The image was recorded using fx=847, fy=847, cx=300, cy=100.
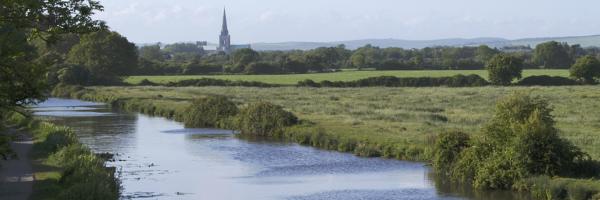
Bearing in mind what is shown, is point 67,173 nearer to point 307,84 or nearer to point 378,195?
point 378,195

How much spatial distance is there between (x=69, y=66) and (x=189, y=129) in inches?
2273

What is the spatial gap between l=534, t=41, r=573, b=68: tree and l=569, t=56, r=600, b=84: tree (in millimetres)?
43861

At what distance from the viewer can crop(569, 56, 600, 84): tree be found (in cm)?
Answer: 10350

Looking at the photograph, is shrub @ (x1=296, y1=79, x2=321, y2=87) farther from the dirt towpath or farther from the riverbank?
the dirt towpath

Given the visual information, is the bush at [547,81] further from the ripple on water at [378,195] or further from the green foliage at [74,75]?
the ripple on water at [378,195]

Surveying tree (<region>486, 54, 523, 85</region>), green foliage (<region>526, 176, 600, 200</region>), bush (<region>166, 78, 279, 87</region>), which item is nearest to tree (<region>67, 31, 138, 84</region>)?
bush (<region>166, 78, 279, 87</region>)

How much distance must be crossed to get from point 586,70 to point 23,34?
307ft

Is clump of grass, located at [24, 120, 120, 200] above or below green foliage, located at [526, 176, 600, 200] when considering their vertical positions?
above

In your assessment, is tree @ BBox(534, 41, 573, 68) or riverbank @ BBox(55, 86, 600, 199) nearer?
riverbank @ BBox(55, 86, 600, 199)

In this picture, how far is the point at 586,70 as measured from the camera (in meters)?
103

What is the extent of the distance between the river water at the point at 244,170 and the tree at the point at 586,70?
62671 millimetres

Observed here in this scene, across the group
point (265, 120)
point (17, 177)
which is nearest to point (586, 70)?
point (265, 120)

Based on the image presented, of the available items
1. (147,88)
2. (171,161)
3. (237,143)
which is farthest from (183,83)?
(171,161)

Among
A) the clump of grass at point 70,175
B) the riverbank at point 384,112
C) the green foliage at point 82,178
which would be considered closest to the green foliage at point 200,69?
the riverbank at point 384,112
